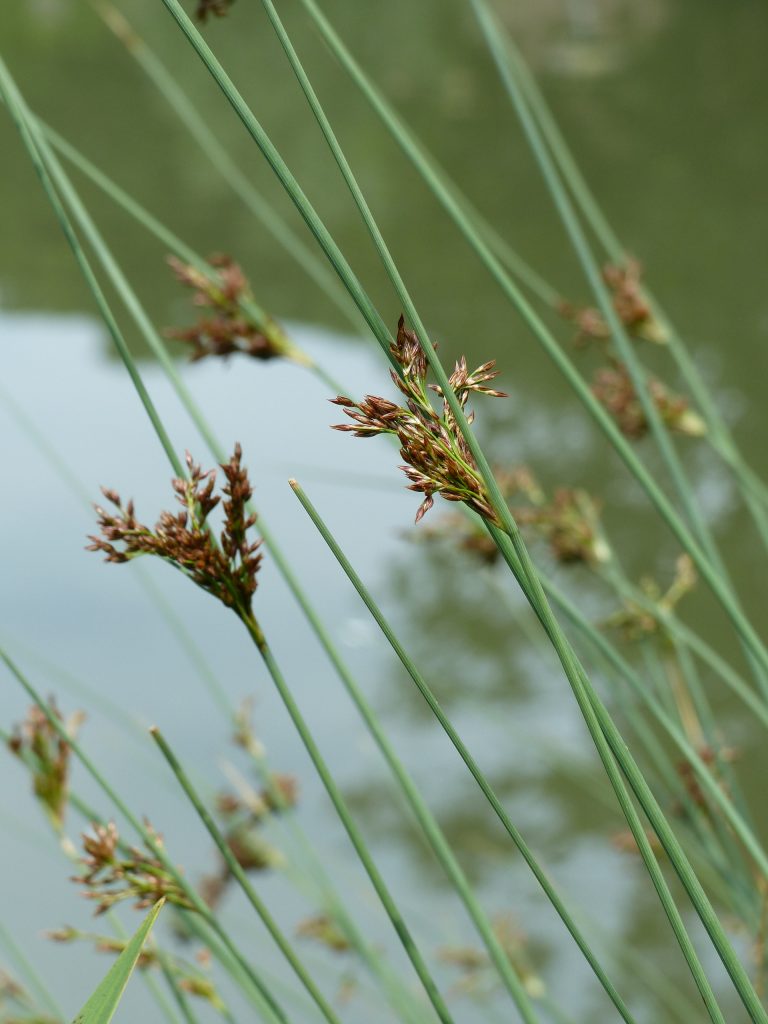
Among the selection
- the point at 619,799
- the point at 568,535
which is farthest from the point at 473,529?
the point at 619,799

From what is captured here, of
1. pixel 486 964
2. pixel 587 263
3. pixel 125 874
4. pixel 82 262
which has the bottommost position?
pixel 125 874

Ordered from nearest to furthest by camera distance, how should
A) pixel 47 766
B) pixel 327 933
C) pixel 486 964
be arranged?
pixel 47 766, pixel 327 933, pixel 486 964

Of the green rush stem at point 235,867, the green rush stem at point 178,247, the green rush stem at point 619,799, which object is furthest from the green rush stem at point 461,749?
the green rush stem at point 178,247

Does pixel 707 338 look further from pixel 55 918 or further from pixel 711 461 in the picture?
pixel 55 918

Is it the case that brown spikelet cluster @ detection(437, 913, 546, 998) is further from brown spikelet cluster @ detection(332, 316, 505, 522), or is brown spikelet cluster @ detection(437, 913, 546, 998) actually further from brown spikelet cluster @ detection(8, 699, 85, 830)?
brown spikelet cluster @ detection(332, 316, 505, 522)

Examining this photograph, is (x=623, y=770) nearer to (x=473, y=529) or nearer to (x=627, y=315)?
(x=473, y=529)

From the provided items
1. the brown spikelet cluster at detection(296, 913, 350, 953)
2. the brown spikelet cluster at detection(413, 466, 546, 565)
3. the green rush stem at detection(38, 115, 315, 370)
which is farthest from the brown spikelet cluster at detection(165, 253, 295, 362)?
the brown spikelet cluster at detection(296, 913, 350, 953)
